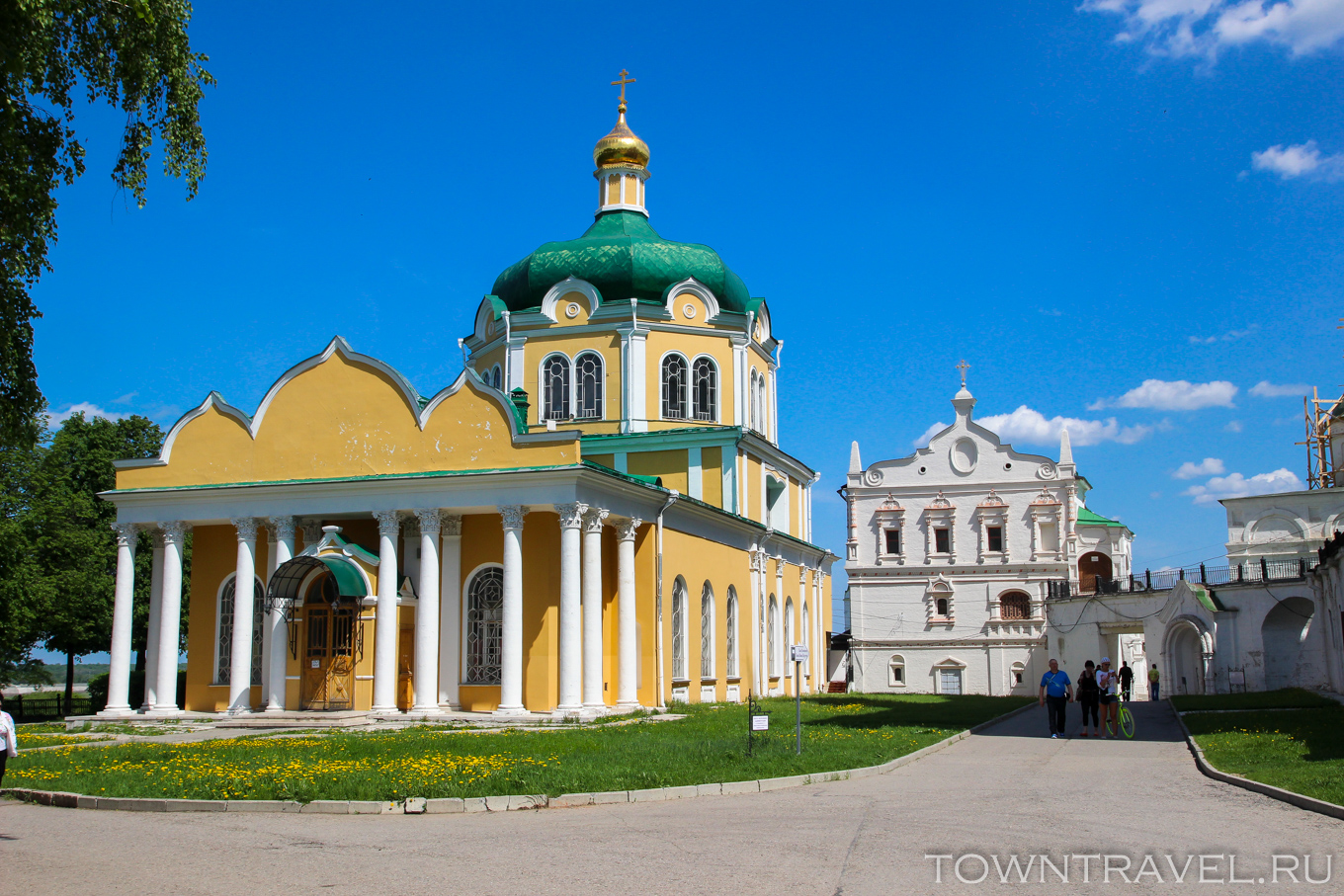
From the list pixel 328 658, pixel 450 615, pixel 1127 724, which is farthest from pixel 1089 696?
pixel 328 658

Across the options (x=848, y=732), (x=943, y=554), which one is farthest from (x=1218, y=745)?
(x=943, y=554)

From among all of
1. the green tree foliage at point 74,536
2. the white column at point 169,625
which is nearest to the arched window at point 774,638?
the white column at point 169,625

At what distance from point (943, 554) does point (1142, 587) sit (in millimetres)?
7511

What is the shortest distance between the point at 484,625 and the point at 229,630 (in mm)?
6454

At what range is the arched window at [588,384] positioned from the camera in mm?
31641

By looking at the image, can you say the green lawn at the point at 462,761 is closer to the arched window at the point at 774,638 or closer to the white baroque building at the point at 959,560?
the arched window at the point at 774,638

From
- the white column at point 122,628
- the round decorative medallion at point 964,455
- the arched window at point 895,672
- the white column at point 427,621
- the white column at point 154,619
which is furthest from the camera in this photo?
the round decorative medallion at point 964,455

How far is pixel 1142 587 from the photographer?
41.6 m

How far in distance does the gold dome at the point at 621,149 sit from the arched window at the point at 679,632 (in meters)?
14.1

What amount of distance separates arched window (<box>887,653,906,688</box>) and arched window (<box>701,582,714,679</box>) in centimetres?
1817

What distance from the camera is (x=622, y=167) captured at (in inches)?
1398

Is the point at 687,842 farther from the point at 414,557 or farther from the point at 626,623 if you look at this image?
the point at 414,557

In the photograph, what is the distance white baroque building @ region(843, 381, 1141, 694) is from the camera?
147 feet

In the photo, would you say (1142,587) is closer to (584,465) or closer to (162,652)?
(584,465)
